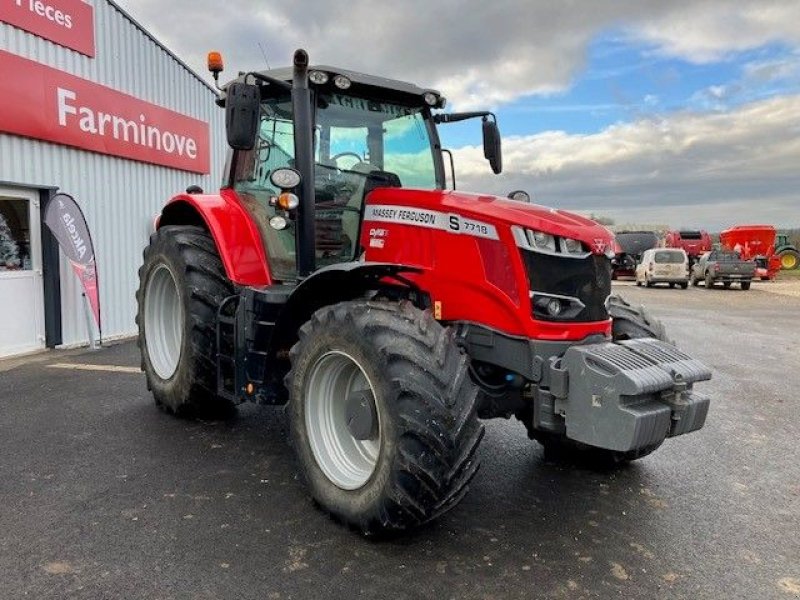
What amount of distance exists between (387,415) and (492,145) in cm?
260

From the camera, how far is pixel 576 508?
141 inches

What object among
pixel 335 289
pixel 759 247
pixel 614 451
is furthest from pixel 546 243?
pixel 759 247

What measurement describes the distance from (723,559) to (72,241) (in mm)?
8163

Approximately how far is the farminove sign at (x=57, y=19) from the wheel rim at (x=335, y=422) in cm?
719

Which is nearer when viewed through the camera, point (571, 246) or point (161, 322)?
point (571, 246)

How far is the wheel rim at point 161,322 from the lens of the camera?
17.5 feet

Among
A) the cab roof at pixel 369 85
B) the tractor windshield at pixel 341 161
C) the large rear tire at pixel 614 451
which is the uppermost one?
the cab roof at pixel 369 85

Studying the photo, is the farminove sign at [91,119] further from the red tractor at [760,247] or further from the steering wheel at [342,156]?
the red tractor at [760,247]

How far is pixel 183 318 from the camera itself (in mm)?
4691

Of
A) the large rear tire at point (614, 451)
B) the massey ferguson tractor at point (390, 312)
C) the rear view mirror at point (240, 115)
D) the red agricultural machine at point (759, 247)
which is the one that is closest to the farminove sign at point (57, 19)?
the massey ferguson tractor at point (390, 312)

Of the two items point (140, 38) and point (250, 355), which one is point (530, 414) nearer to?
point (250, 355)

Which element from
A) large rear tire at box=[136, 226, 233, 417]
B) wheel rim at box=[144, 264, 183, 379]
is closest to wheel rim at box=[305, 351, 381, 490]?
large rear tire at box=[136, 226, 233, 417]

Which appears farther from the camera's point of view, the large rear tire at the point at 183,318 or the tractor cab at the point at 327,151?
the large rear tire at the point at 183,318

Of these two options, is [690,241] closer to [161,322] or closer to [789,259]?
[789,259]
